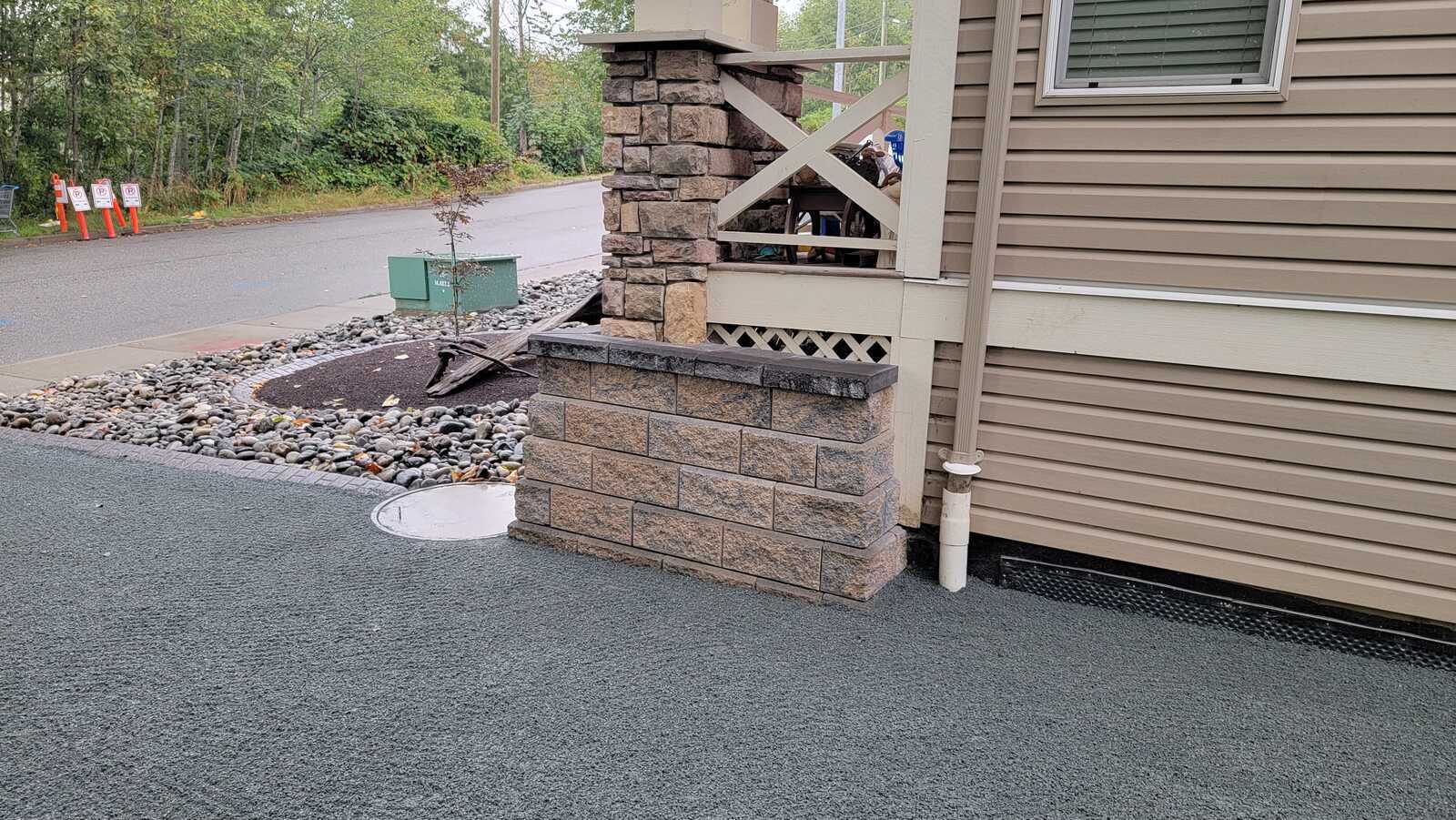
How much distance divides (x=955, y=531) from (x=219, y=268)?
12212 mm

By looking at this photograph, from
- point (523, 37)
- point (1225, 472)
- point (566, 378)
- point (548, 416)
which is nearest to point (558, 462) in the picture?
point (548, 416)

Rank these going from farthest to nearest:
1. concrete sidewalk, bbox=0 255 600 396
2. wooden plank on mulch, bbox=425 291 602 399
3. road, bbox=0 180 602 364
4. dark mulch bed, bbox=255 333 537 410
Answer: road, bbox=0 180 602 364, concrete sidewalk, bbox=0 255 600 396, dark mulch bed, bbox=255 333 537 410, wooden plank on mulch, bbox=425 291 602 399

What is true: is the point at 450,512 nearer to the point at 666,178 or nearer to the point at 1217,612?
the point at 666,178

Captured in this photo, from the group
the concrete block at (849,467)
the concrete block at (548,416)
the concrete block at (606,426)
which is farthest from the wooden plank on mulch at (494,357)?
the concrete block at (849,467)

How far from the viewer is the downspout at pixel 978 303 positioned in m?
3.40

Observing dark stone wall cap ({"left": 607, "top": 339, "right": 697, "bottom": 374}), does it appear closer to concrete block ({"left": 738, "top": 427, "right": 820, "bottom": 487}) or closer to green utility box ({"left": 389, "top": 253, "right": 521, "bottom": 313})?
concrete block ({"left": 738, "top": 427, "right": 820, "bottom": 487})

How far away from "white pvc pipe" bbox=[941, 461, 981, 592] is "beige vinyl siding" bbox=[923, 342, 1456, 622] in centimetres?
8

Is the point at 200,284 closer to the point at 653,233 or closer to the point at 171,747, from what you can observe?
the point at 653,233

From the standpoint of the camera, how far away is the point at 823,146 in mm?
3752

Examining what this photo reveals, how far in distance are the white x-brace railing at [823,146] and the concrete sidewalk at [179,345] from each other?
5872mm

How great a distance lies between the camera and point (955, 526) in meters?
3.69

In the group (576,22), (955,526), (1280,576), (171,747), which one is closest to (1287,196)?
(1280,576)

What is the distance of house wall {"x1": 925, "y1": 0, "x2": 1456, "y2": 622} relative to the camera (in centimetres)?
300

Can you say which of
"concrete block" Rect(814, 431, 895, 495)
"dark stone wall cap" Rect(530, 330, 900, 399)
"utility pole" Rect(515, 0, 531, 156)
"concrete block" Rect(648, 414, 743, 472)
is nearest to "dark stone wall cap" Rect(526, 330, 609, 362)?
"dark stone wall cap" Rect(530, 330, 900, 399)
